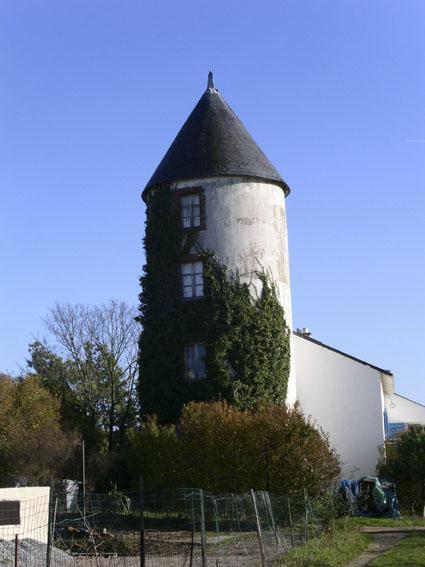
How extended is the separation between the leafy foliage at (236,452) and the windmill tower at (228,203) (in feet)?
14.2

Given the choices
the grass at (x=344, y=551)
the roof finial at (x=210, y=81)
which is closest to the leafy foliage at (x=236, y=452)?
the grass at (x=344, y=551)

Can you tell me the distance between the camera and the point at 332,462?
103 feet

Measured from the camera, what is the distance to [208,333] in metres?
38.1

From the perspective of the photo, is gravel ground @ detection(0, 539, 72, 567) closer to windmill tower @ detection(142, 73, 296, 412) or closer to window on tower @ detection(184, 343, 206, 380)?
window on tower @ detection(184, 343, 206, 380)

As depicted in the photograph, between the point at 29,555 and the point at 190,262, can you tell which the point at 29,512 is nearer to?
the point at 29,555

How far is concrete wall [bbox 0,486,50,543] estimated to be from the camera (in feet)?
79.0

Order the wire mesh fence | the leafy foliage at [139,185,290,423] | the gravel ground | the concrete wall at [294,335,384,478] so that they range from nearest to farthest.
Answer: the gravel ground → the wire mesh fence → the leafy foliage at [139,185,290,423] → the concrete wall at [294,335,384,478]

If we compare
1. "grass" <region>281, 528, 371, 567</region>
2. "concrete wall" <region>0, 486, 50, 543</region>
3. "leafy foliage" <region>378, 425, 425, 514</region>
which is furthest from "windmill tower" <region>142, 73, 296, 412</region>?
"grass" <region>281, 528, 371, 567</region>

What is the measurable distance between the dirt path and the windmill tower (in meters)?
11.1

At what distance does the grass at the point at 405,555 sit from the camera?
19672 millimetres

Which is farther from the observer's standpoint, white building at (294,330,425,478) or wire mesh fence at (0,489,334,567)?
white building at (294,330,425,478)

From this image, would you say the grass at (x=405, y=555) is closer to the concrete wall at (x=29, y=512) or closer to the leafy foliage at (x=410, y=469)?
the concrete wall at (x=29, y=512)

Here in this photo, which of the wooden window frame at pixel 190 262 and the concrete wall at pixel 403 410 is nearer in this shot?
the wooden window frame at pixel 190 262

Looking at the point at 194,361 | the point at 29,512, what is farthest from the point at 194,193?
the point at 29,512
